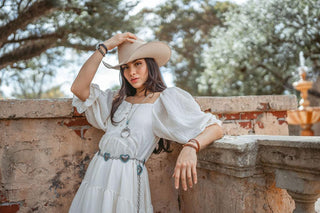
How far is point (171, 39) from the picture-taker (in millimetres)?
12539

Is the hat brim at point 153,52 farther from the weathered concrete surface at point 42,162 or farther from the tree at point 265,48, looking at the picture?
the tree at point 265,48

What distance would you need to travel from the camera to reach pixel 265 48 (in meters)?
8.22

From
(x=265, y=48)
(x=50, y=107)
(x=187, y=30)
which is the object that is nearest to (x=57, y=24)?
(x=50, y=107)

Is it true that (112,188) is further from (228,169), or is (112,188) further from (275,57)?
(275,57)

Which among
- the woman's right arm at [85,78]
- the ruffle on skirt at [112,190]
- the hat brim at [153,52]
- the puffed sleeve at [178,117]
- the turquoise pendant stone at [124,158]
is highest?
the hat brim at [153,52]

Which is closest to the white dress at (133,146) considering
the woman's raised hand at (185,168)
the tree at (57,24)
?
the woman's raised hand at (185,168)

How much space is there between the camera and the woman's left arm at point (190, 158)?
136 centimetres

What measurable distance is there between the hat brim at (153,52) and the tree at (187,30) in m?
9.67

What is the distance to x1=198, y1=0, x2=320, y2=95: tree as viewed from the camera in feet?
24.9

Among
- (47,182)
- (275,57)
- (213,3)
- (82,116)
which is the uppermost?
(213,3)

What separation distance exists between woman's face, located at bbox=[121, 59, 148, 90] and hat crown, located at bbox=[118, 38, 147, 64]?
5 cm

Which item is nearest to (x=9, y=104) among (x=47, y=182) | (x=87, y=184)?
(x=47, y=182)

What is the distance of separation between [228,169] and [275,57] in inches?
301

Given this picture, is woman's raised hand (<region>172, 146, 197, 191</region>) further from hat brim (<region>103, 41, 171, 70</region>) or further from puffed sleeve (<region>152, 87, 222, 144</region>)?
hat brim (<region>103, 41, 171, 70</region>)
